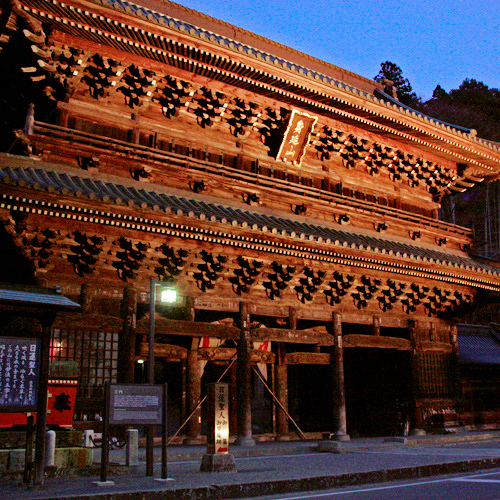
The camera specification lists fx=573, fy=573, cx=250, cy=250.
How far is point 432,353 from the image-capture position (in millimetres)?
18047

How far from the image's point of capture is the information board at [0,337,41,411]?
7598 millimetres

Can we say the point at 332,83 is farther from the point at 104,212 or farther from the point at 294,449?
the point at 294,449

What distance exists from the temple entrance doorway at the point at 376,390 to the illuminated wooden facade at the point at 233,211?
2.4 inches

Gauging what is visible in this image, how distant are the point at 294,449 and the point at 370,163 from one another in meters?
9.34

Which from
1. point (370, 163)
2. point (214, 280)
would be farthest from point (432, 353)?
point (214, 280)

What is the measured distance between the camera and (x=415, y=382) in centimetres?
1723

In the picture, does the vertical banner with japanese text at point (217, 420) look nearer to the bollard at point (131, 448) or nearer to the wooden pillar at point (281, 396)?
the bollard at point (131, 448)

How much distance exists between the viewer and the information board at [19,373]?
760 cm

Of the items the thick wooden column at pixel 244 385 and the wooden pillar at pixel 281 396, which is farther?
the wooden pillar at pixel 281 396

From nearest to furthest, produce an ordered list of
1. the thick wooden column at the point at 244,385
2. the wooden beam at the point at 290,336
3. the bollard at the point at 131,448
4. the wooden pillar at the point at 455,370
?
the bollard at the point at 131,448 < the thick wooden column at the point at 244,385 < the wooden beam at the point at 290,336 < the wooden pillar at the point at 455,370

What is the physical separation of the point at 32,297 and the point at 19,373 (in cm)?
105

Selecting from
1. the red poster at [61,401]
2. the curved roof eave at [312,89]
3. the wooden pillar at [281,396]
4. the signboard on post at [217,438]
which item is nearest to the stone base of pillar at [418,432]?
the wooden pillar at [281,396]

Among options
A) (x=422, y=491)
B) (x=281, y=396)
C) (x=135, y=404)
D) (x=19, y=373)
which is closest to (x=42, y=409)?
(x=19, y=373)

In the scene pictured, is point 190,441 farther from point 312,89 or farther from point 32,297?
point 312,89
